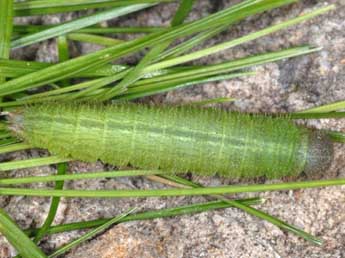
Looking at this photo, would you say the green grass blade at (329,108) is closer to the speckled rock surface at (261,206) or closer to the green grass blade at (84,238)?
the speckled rock surface at (261,206)

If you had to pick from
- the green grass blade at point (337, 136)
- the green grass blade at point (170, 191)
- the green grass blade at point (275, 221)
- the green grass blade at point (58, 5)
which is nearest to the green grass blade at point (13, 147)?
the green grass blade at point (170, 191)

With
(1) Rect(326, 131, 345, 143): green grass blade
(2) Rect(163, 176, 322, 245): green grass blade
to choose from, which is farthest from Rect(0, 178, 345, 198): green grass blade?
(1) Rect(326, 131, 345, 143): green grass blade

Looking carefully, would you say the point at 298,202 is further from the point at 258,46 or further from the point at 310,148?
the point at 258,46

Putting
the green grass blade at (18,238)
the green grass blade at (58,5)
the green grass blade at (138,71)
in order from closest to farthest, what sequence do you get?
the green grass blade at (18,238) → the green grass blade at (138,71) → the green grass blade at (58,5)

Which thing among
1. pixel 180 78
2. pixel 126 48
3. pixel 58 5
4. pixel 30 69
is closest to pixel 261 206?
pixel 180 78

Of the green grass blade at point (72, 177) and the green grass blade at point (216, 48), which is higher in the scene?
the green grass blade at point (216, 48)

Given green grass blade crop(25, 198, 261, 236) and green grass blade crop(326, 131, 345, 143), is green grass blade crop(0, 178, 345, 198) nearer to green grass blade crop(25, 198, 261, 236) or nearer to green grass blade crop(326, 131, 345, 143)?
green grass blade crop(25, 198, 261, 236)

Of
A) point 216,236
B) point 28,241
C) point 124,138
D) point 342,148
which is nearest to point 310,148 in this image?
point 342,148
